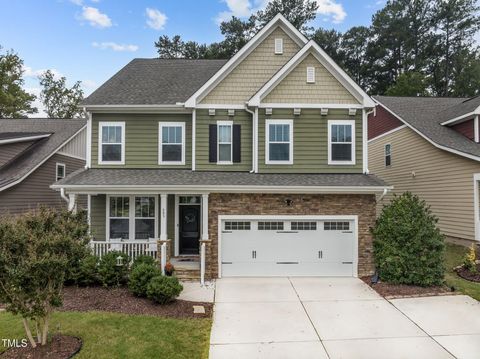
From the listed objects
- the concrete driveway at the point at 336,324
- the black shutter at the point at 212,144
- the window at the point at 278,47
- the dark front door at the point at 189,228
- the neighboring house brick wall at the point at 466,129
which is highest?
the window at the point at 278,47

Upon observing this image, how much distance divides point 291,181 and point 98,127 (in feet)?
23.8

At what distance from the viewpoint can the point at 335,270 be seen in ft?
35.8

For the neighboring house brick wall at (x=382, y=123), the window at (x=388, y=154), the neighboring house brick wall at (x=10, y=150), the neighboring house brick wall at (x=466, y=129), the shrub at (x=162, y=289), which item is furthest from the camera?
the window at (x=388, y=154)

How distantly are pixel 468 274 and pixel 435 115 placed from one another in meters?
9.89

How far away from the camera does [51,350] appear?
5.86 meters

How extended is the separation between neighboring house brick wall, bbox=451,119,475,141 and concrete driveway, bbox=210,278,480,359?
8704mm

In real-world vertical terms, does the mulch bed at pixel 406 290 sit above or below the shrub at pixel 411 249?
below

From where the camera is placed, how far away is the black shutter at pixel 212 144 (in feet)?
39.5

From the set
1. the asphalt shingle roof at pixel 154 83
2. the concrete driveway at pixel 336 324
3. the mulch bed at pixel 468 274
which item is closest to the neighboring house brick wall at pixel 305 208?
the concrete driveway at pixel 336 324

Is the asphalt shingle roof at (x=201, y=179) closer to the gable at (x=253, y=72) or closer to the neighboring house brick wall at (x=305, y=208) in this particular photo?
the neighboring house brick wall at (x=305, y=208)

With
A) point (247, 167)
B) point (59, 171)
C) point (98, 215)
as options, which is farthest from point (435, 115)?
point (59, 171)

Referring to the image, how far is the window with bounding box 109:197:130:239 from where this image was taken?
468 inches

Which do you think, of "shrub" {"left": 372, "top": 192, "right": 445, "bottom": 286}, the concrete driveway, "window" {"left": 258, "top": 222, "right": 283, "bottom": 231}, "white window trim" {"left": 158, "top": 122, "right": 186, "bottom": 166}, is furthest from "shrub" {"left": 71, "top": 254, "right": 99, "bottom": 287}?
"shrub" {"left": 372, "top": 192, "right": 445, "bottom": 286}

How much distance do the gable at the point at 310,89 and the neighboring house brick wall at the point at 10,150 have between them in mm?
12547
